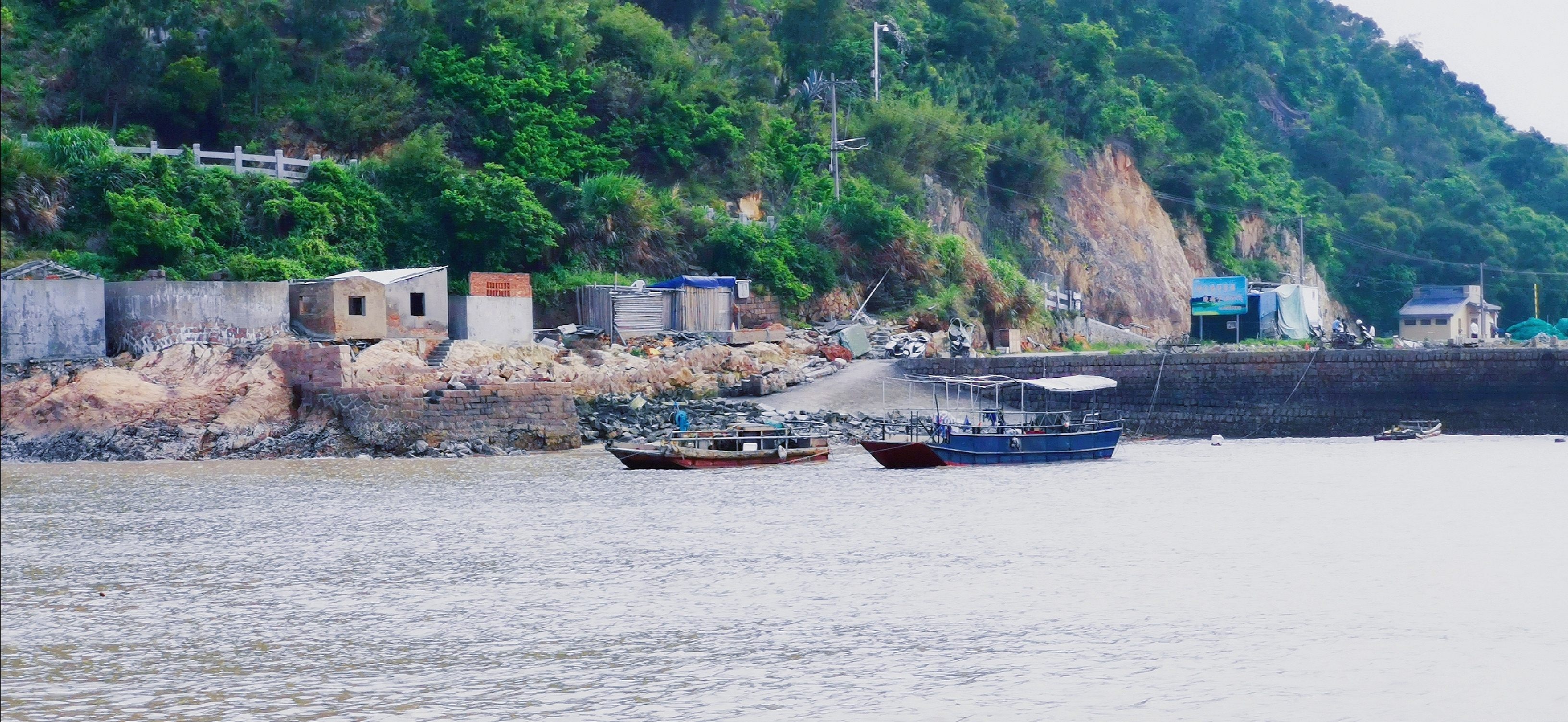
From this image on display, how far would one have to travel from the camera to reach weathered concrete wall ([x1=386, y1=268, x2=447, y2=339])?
36.9 metres

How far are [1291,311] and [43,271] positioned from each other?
45733 millimetres

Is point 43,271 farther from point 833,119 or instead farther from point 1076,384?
point 833,119

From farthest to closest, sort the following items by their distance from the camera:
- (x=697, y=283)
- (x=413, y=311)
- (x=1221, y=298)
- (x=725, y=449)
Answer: (x=1221, y=298) → (x=697, y=283) → (x=413, y=311) → (x=725, y=449)

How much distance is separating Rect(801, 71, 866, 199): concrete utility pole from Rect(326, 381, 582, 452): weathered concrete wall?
1838cm

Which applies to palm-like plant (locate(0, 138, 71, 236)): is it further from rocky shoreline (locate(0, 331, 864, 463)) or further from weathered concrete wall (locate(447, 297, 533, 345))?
weathered concrete wall (locate(447, 297, 533, 345))

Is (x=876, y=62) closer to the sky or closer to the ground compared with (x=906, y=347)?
closer to the sky

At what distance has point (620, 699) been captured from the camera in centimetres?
1309

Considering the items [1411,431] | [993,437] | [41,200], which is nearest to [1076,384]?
[993,437]

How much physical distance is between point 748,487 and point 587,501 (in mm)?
3723

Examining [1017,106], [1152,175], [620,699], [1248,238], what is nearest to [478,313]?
[620,699]

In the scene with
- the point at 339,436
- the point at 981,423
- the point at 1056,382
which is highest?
the point at 1056,382

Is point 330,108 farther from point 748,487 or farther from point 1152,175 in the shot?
point 1152,175

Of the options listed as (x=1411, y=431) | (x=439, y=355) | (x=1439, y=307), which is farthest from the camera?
(x=1439, y=307)

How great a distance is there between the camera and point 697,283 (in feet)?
144
